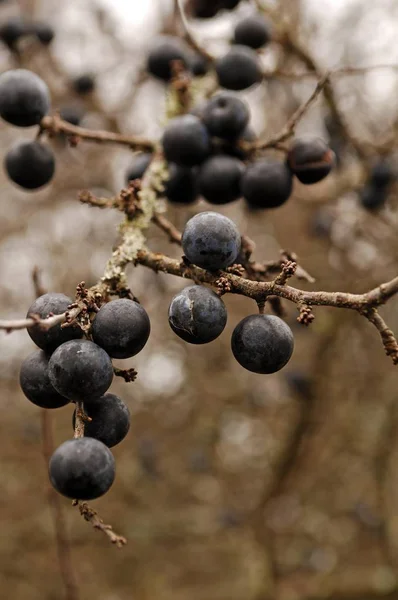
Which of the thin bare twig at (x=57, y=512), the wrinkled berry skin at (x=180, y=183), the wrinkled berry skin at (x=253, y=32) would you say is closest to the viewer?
the wrinkled berry skin at (x=180, y=183)

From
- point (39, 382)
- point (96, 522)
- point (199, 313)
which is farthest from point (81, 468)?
point (199, 313)

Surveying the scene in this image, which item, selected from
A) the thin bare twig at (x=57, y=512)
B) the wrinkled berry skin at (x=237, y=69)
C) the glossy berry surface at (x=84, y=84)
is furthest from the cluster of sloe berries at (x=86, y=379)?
the glossy berry surface at (x=84, y=84)

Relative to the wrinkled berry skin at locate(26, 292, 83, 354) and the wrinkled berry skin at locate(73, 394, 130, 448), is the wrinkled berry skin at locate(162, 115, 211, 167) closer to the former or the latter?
the wrinkled berry skin at locate(26, 292, 83, 354)

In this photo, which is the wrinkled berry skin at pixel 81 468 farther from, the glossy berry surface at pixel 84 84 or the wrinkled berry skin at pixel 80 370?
the glossy berry surface at pixel 84 84

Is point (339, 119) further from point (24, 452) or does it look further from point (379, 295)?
point (24, 452)

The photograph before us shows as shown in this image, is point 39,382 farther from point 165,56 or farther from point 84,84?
point 84,84

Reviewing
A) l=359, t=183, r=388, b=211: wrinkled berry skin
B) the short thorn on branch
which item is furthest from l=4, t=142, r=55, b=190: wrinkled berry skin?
l=359, t=183, r=388, b=211: wrinkled berry skin

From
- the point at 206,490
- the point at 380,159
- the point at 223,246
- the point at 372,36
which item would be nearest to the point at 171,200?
the point at 223,246

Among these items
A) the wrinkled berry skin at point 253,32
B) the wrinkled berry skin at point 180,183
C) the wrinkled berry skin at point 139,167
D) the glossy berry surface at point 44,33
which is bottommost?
the wrinkled berry skin at point 180,183
